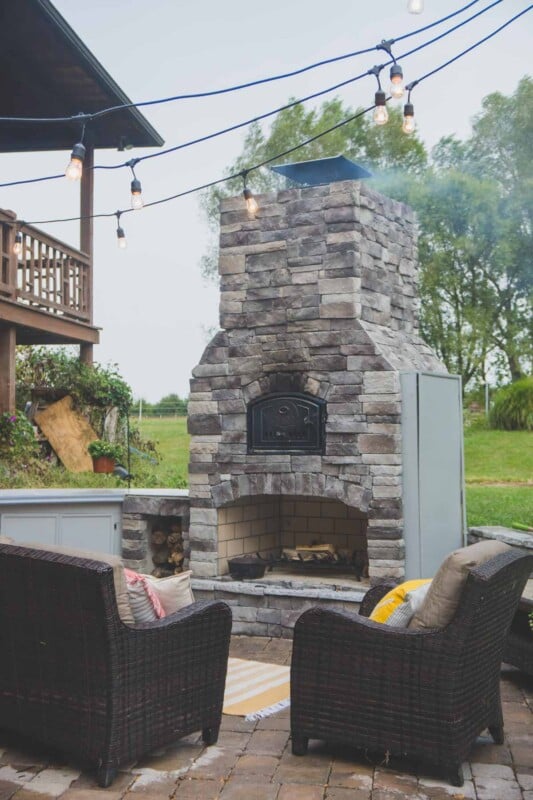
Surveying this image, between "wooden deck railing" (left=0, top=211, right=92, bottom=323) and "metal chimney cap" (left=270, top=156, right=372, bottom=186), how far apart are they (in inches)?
149

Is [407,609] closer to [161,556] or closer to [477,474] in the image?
[161,556]

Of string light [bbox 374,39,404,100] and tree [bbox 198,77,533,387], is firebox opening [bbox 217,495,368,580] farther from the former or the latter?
tree [bbox 198,77,533,387]

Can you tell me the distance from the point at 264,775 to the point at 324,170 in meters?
4.16

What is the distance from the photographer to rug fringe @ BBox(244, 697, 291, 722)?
4.09 meters

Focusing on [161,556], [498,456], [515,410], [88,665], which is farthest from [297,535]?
[515,410]

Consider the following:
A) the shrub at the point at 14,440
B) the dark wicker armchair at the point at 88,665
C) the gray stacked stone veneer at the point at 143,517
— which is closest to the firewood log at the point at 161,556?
the gray stacked stone veneer at the point at 143,517

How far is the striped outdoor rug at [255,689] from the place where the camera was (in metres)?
4.21

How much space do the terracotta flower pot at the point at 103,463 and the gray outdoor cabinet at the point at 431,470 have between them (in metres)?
3.19

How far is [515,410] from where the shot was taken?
1270cm

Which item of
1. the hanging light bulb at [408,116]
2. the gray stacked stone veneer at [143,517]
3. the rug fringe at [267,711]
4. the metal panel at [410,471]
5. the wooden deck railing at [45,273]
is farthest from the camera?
the wooden deck railing at [45,273]

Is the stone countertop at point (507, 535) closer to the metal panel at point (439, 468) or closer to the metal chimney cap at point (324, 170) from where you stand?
the metal panel at point (439, 468)

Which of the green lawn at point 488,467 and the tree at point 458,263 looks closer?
the green lawn at point 488,467

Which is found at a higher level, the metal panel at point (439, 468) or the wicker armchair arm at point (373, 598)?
the metal panel at point (439, 468)

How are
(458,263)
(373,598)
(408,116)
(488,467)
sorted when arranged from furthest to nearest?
(458,263) → (488,467) → (408,116) → (373,598)
